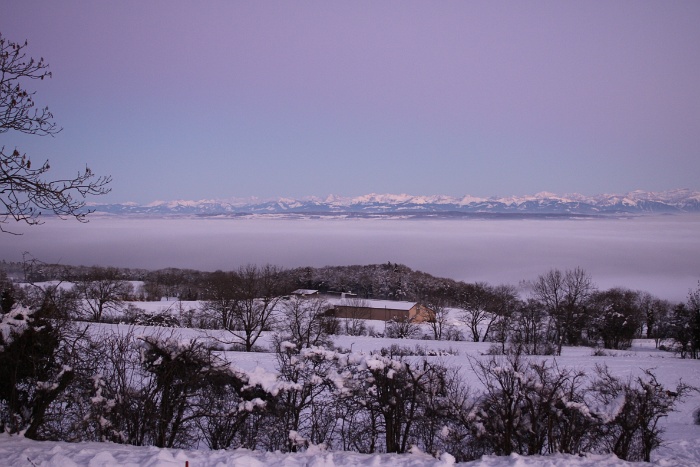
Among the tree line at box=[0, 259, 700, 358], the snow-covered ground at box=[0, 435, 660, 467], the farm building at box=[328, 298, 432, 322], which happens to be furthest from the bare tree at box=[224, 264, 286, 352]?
the snow-covered ground at box=[0, 435, 660, 467]

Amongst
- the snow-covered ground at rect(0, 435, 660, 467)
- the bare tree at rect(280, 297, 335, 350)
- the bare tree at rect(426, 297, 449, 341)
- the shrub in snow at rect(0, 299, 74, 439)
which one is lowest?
the bare tree at rect(426, 297, 449, 341)

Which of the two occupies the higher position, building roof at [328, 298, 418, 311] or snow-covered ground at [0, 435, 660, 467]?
snow-covered ground at [0, 435, 660, 467]

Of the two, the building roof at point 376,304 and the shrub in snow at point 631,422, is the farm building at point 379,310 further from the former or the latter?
the shrub in snow at point 631,422

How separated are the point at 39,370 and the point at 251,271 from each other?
3166 cm

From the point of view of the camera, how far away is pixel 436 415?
9859 mm

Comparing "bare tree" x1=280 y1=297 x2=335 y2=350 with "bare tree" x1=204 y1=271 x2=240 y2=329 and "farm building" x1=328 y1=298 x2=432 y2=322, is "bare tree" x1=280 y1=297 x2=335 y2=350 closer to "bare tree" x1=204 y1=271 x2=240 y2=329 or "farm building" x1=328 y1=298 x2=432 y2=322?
"bare tree" x1=204 y1=271 x2=240 y2=329

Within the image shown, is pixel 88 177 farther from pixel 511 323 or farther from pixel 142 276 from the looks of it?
pixel 142 276

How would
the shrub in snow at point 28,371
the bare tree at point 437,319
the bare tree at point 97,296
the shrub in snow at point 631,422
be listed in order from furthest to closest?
the bare tree at point 437,319
the bare tree at point 97,296
the shrub in snow at point 631,422
the shrub in snow at point 28,371

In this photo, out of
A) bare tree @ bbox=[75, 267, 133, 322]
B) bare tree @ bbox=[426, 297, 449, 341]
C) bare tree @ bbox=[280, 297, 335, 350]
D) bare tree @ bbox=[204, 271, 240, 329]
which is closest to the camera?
bare tree @ bbox=[75, 267, 133, 322]

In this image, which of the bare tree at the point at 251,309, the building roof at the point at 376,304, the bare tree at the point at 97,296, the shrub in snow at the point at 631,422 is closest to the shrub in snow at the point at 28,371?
the bare tree at the point at 97,296

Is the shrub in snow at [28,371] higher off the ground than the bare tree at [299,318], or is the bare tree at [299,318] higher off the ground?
the shrub in snow at [28,371]

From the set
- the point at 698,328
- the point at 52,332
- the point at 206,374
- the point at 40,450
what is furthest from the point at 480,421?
the point at 698,328

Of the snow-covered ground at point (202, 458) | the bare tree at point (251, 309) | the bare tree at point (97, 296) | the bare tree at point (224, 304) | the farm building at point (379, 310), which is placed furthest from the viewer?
the farm building at point (379, 310)

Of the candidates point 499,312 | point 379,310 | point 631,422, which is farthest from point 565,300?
point 631,422
